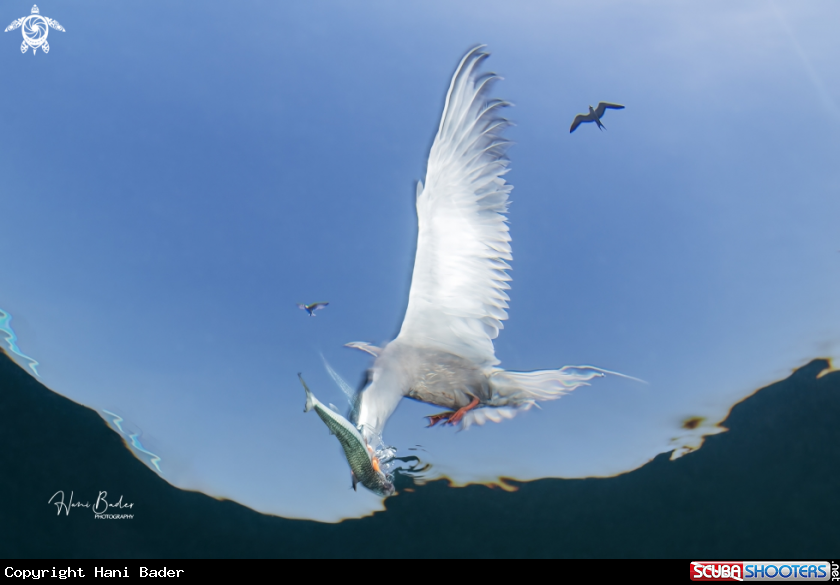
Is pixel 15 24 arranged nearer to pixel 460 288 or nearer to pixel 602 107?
pixel 460 288

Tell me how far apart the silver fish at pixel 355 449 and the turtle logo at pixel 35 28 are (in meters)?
3.99

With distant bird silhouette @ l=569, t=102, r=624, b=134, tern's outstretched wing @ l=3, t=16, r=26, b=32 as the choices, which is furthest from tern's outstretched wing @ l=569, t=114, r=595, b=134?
tern's outstretched wing @ l=3, t=16, r=26, b=32

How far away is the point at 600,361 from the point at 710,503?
10.6 feet

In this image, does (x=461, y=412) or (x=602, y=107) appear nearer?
(x=461, y=412)

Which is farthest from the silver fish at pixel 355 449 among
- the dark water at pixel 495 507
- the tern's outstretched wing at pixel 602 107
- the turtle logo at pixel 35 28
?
the turtle logo at pixel 35 28

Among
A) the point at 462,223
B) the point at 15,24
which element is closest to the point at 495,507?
the point at 462,223

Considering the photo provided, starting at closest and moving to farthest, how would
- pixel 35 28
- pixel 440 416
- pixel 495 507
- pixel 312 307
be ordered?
pixel 440 416, pixel 35 28, pixel 312 307, pixel 495 507

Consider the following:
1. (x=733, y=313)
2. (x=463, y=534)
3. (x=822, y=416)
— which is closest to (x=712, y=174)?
(x=733, y=313)

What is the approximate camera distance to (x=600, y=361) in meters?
5.08

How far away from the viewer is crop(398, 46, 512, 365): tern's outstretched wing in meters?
2.91

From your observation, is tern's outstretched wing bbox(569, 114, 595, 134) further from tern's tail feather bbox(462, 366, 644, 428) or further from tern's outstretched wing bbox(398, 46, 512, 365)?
tern's tail feather bbox(462, 366, 644, 428)

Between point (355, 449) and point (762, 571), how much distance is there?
5.98 m

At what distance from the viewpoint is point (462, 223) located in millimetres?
3037

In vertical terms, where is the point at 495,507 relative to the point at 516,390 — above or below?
below
